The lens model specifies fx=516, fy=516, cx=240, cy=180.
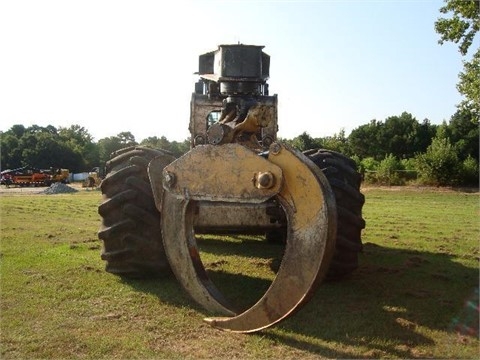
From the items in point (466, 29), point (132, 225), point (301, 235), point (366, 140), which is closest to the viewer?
point (301, 235)

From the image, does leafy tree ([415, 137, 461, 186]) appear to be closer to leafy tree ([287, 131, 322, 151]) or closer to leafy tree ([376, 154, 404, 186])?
leafy tree ([376, 154, 404, 186])

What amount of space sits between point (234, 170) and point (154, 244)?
163 cm

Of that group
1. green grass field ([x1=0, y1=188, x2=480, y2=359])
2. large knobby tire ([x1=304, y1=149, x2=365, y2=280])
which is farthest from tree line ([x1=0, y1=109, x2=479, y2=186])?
large knobby tire ([x1=304, y1=149, x2=365, y2=280])

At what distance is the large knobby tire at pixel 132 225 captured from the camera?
4.87m

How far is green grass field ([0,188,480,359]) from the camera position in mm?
3480

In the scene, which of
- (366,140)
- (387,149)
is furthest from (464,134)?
(366,140)

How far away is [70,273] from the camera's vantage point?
5574 mm

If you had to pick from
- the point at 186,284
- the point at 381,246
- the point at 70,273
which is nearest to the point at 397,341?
the point at 186,284

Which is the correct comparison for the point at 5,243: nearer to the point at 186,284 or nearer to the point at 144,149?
the point at 144,149

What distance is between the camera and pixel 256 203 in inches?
147

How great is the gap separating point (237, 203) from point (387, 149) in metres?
51.1

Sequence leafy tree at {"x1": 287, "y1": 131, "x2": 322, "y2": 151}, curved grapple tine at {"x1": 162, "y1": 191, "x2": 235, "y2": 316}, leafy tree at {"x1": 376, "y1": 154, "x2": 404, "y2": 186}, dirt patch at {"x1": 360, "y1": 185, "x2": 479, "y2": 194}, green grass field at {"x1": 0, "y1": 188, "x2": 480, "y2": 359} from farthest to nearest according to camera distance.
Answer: leafy tree at {"x1": 287, "y1": 131, "x2": 322, "y2": 151} → leafy tree at {"x1": 376, "y1": 154, "x2": 404, "y2": 186} → dirt patch at {"x1": 360, "y1": 185, "x2": 479, "y2": 194} → curved grapple tine at {"x1": 162, "y1": 191, "x2": 235, "y2": 316} → green grass field at {"x1": 0, "y1": 188, "x2": 480, "y2": 359}

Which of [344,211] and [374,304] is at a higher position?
[344,211]

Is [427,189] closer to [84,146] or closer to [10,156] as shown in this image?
[10,156]
